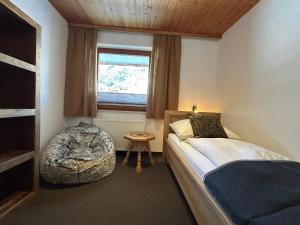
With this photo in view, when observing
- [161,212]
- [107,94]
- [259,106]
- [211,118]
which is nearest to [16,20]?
[107,94]

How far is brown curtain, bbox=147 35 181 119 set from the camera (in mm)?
3326

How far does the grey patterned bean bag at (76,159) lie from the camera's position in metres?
2.12

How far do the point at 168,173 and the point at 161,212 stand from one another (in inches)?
37.6

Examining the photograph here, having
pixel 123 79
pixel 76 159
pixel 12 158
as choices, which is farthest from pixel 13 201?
pixel 123 79

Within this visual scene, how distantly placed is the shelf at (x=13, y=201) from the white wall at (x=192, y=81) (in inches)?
65.7

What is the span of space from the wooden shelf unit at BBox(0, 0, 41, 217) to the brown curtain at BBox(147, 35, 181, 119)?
1.85 metres

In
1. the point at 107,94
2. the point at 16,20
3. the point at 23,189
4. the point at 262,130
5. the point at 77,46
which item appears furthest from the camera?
the point at 107,94

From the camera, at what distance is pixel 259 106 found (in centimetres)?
223

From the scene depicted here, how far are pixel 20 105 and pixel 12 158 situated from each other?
1.75 ft

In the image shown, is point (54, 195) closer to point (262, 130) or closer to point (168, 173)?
point (168, 173)

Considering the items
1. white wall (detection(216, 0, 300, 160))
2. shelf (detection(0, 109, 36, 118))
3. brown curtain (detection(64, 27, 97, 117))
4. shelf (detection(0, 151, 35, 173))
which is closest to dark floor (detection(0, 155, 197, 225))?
shelf (detection(0, 151, 35, 173))

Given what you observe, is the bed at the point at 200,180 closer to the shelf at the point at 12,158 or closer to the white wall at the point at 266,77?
the white wall at the point at 266,77

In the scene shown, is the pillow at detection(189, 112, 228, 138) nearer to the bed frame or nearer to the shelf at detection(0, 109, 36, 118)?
the bed frame

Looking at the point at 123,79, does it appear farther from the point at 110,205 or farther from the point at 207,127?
the point at 110,205
